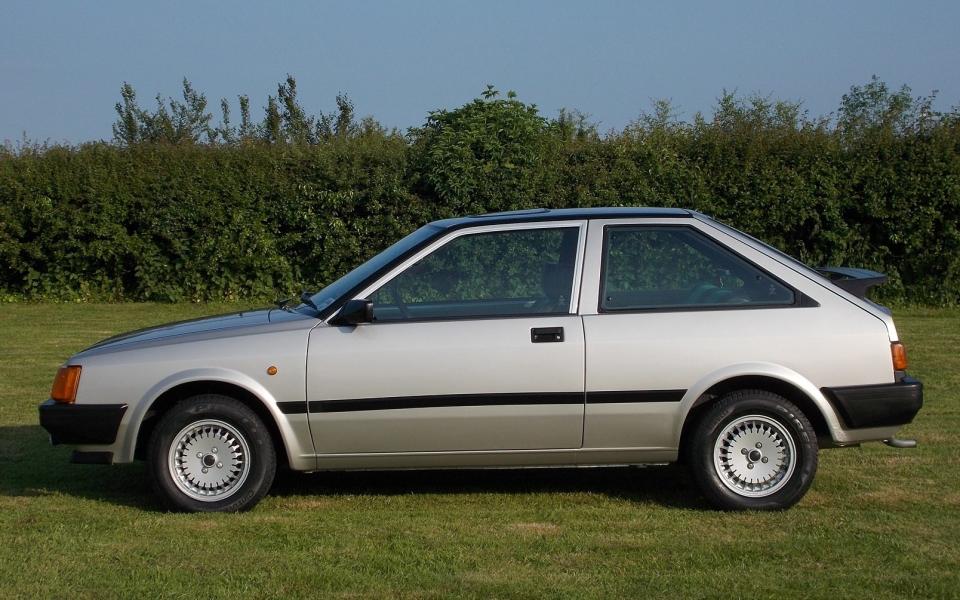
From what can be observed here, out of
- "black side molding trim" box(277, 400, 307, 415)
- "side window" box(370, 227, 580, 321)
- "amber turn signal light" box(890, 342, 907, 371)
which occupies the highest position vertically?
"side window" box(370, 227, 580, 321)

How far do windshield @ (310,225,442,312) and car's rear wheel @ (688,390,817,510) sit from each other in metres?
1.93

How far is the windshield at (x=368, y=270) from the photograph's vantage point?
6715 mm

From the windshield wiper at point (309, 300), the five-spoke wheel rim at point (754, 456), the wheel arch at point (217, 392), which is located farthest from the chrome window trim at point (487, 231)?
the five-spoke wheel rim at point (754, 456)

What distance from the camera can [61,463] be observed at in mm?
7922

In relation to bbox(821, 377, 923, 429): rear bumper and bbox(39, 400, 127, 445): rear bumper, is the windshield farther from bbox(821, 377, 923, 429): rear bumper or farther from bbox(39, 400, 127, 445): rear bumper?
bbox(821, 377, 923, 429): rear bumper

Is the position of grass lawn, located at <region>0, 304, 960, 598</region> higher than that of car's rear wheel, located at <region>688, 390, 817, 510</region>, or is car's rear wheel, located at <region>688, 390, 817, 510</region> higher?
car's rear wheel, located at <region>688, 390, 817, 510</region>

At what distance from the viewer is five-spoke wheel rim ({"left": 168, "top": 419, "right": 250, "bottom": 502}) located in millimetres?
6469

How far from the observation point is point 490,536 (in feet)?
19.6

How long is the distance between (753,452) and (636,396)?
74cm

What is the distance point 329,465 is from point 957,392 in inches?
251

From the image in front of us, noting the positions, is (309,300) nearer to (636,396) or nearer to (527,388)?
(527,388)

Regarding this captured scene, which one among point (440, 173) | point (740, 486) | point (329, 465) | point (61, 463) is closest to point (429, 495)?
point (329, 465)

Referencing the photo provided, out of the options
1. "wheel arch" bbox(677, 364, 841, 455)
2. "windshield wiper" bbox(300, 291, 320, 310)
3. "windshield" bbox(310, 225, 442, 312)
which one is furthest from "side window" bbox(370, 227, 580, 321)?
"wheel arch" bbox(677, 364, 841, 455)

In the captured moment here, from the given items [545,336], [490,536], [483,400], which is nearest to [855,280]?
[545,336]
